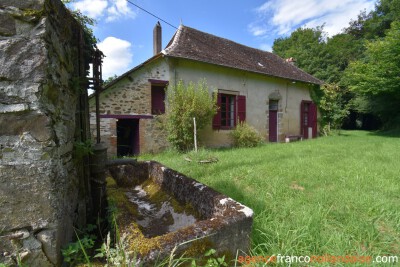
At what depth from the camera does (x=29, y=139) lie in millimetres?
1333

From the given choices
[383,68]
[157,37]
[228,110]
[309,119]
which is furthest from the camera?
[309,119]

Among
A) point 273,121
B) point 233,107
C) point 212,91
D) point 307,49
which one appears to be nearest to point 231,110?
point 233,107

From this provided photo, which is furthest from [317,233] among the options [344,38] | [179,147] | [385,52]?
[344,38]

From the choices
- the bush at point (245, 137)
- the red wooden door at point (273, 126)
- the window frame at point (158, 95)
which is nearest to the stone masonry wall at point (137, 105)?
the window frame at point (158, 95)

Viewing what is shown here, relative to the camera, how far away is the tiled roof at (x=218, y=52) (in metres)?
8.46

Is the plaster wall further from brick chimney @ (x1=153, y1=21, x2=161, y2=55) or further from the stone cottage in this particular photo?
brick chimney @ (x1=153, y1=21, x2=161, y2=55)

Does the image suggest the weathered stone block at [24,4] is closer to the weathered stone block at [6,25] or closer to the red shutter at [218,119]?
the weathered stone block at [6,25]

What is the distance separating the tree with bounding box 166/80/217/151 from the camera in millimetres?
7574

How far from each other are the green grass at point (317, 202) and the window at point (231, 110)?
15.0ft

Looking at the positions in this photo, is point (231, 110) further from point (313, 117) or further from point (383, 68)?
point (383, 68)

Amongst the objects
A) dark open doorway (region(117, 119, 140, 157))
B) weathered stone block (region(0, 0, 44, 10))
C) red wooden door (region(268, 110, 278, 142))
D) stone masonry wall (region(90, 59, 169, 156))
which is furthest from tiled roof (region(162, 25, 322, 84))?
weathered stone block (region(0, 0, 44, 10))

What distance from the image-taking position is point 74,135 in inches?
77.6

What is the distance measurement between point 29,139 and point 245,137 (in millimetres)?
8390

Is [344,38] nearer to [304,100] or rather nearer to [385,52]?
[385,52]
